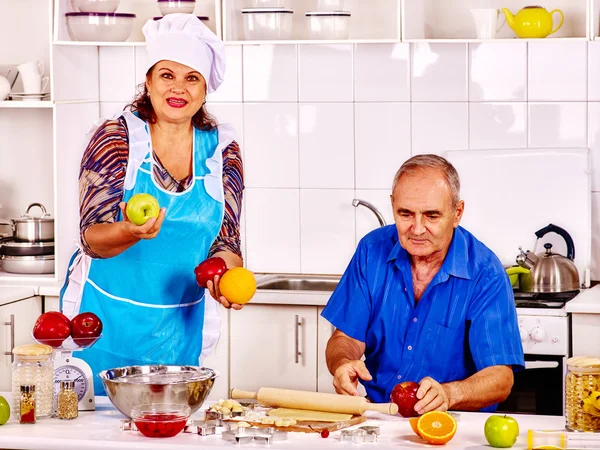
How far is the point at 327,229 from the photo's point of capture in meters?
4.50

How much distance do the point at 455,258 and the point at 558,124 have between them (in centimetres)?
176

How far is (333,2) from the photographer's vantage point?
421 cm

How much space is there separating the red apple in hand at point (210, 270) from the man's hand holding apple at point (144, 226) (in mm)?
192

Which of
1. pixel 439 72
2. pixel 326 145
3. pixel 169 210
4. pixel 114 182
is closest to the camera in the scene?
pixel 114 182

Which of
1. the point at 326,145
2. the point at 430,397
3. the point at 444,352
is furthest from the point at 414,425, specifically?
the point at 326,145

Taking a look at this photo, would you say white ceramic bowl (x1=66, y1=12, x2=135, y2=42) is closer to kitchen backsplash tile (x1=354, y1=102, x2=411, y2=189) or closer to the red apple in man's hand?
kitchen backsplash tile (x1=354, y1=102, x2=411, y2=189)

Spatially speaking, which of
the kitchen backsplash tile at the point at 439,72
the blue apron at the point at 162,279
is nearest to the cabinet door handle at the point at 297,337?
the blue apron at the point at 162,279

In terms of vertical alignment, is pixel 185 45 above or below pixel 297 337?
above

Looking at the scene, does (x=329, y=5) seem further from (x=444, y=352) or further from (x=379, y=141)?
(x=444, y=352)

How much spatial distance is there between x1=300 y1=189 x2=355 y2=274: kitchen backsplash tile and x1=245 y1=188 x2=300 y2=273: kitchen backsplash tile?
39 mm

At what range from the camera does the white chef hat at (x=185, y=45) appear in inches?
113

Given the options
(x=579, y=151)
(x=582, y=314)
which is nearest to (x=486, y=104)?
(x=579, y=151)

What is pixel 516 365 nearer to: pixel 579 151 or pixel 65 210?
pixel 579 151

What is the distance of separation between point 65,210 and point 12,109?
637 millimetres
